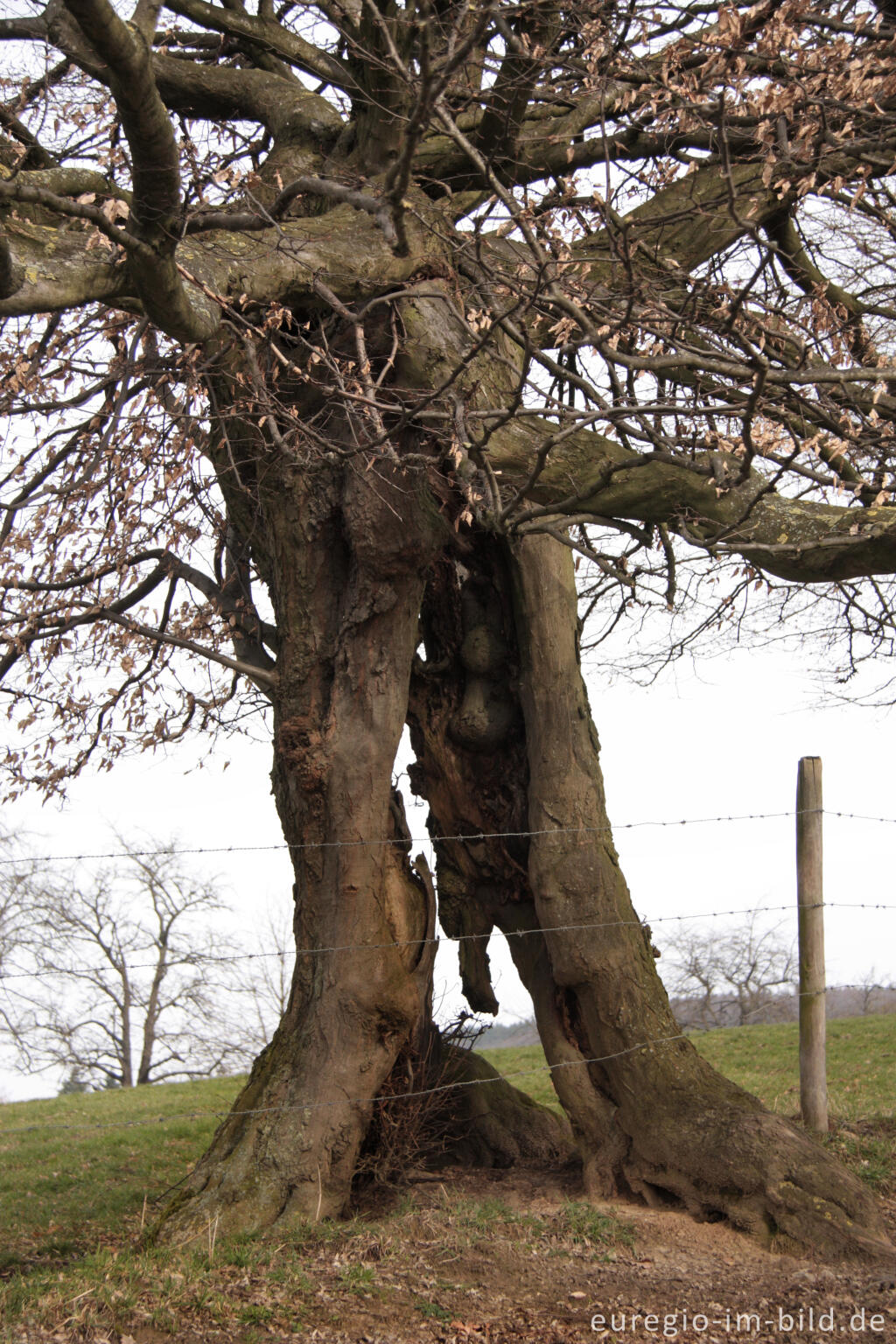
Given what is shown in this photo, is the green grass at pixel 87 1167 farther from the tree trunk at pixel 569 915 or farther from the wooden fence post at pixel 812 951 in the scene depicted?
the wooden fence post at pixel 812 951

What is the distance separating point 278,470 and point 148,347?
3.58 ft

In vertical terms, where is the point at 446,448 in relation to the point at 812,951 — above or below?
above

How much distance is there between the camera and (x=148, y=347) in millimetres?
6594

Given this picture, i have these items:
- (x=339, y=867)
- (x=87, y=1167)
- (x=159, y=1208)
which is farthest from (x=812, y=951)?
(x=87, y=1167)

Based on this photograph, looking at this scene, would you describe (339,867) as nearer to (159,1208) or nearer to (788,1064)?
(159,1208)

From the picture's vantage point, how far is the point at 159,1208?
6746 mm

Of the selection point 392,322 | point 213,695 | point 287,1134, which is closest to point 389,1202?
point 287,1134

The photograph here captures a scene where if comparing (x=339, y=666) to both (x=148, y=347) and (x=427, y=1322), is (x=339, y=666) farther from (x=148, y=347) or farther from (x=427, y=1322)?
(x=427, y=1322)

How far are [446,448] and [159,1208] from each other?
5054mm

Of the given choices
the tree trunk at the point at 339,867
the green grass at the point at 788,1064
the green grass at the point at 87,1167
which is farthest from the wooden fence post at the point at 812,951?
the green grass at the point at 87,1167

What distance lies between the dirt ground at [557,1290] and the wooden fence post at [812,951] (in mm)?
1056

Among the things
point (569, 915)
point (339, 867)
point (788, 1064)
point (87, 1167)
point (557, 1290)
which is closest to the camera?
point (557, 1290)

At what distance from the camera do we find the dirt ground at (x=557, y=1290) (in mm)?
4312

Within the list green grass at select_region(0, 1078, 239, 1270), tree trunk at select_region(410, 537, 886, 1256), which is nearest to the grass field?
green grass at select_region(0, 1078, 239, 1270)
